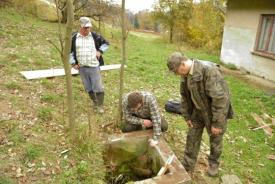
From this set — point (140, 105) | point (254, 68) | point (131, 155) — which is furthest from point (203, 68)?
point (254, 68)

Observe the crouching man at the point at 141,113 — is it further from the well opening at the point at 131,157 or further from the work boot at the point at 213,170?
the work boot at the point at 213,170

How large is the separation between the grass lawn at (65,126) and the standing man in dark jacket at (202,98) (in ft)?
2.28

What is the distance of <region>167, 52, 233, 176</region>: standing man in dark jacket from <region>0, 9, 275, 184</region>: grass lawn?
27.3 inches

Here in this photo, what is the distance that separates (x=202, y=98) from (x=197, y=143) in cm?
86

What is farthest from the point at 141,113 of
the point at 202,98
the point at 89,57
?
the point at 89,57

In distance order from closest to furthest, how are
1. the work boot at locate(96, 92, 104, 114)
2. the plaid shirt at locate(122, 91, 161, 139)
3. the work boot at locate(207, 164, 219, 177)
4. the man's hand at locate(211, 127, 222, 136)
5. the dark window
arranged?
the man's hand at locate(211, 127, 222, 136) → the plaid shirt at locate(122, 91, 161, 139) → the work boot at locate(207, 164, 219, 177) → the work boot at locate(96, 92, 104, 114) → the dark window

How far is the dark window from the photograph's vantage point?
9.31 m

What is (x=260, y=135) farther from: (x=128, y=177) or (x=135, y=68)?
(x=135, y=68)

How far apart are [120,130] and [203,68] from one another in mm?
1909

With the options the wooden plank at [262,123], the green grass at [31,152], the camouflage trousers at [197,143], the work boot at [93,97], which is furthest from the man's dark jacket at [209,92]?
the wooden plank at [262,123]

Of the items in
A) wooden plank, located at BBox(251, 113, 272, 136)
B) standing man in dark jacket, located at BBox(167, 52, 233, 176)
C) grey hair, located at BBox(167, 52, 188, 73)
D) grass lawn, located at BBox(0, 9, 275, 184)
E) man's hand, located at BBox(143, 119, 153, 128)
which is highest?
grey hair, located at BBox(167, 52, 188, 73)

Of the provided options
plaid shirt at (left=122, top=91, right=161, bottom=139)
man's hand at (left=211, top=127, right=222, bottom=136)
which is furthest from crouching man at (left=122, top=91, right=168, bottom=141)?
man's hand at (left=211, top=127, right=222, bottom=136)

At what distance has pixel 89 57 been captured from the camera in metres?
4.98

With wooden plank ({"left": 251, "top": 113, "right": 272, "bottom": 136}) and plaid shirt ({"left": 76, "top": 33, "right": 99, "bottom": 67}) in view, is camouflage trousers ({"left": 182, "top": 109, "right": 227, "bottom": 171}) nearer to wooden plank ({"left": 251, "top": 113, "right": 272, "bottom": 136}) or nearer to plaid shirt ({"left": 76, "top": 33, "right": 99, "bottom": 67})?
plaid shirt ({"left": 76, "top": 33, "right": 99, "bottom": 67})
